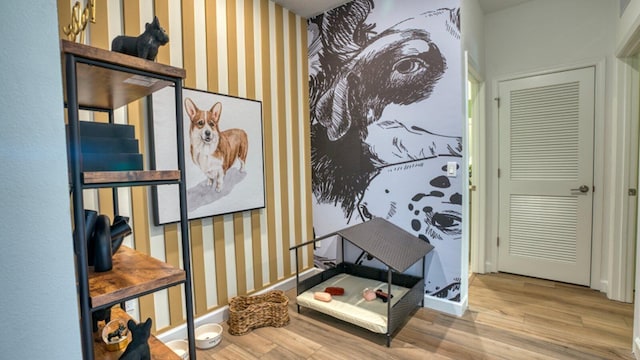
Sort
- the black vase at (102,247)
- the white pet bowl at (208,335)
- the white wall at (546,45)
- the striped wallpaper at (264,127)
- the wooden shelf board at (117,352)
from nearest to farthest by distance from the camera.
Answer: the black vase at (102,247)
the wooden shelf board at (117,352)
the striped wallpaper at (264,127)
the white pet bowl at (208,335)
the white wall at (546,45)

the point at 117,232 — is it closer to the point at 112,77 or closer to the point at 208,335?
the point at 112,77

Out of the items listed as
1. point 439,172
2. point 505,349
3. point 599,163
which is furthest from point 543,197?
point 505,349

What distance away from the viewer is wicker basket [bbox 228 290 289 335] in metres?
2.27

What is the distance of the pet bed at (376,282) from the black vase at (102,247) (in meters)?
1.47

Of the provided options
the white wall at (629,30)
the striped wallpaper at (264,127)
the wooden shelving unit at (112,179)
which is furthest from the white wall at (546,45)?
the wooden shelving unit at (112,179)

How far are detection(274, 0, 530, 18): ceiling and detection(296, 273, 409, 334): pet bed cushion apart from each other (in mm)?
2593

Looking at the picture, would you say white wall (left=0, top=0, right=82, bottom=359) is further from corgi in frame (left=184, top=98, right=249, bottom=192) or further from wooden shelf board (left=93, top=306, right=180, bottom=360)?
corgi in frame (left=184, top=98, right=249, bottom=192)

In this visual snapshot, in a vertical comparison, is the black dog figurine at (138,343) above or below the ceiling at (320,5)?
below

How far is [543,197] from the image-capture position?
3.14 m

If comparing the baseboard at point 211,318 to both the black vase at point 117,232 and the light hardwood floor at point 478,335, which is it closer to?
the light hardwood floor at point 478,335

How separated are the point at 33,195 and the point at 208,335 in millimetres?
1864

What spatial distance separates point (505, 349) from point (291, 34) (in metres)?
3.12

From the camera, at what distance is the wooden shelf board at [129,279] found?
3.08ft

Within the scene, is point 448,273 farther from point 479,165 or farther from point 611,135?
point 611,135
